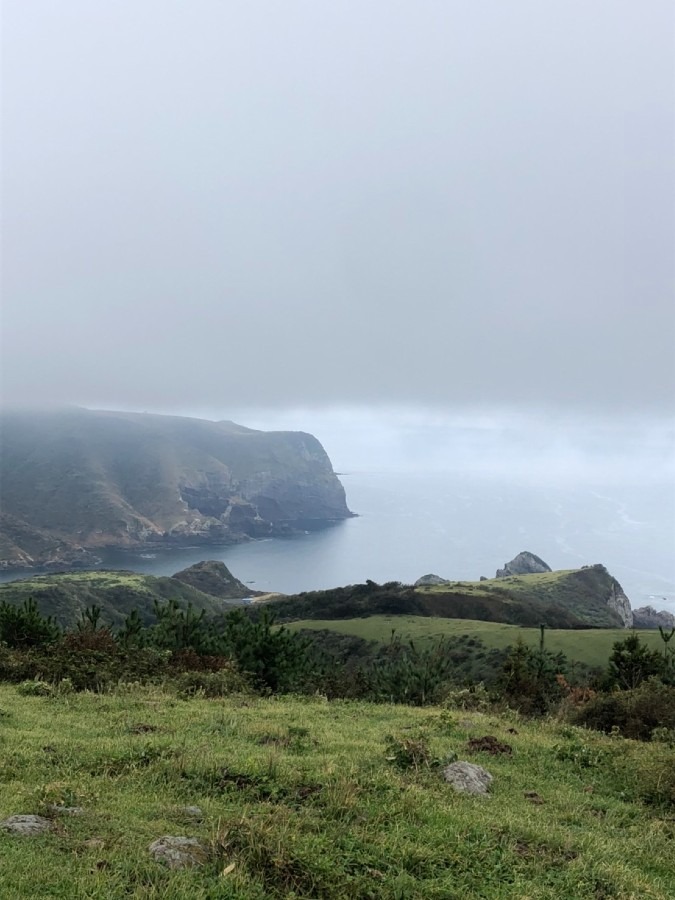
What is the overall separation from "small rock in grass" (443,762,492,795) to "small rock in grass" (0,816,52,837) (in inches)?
232

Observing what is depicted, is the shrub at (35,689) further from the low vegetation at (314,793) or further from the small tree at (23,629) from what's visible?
the small tree at (23,629)

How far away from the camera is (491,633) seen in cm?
8888


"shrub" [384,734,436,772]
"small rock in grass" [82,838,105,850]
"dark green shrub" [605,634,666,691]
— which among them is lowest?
"dark green shrub" [605,634,666,691]

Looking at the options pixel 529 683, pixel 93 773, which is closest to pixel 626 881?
pixel 93 773

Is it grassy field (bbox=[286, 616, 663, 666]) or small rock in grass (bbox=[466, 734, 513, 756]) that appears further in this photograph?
grassy field (bbox=[286, 616, 663, 666])

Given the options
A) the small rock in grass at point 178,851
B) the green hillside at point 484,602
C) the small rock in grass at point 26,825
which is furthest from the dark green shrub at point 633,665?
the green hillside at point 484,602

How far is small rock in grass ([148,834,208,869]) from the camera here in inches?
228

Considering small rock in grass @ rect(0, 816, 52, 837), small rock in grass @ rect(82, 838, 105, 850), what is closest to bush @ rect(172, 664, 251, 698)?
small rock in grass @ rect(0, 816, 52, 837)

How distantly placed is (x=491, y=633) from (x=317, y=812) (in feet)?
289

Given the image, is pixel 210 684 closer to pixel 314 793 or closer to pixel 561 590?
pixel 314 793

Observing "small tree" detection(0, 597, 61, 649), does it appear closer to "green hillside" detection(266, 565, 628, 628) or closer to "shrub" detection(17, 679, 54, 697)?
"shrub" detection(17, 679, 54, 697)

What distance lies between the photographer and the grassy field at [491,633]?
260ft

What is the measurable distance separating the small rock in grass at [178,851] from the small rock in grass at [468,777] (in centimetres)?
464

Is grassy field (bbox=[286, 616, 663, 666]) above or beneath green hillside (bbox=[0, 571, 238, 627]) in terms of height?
above
